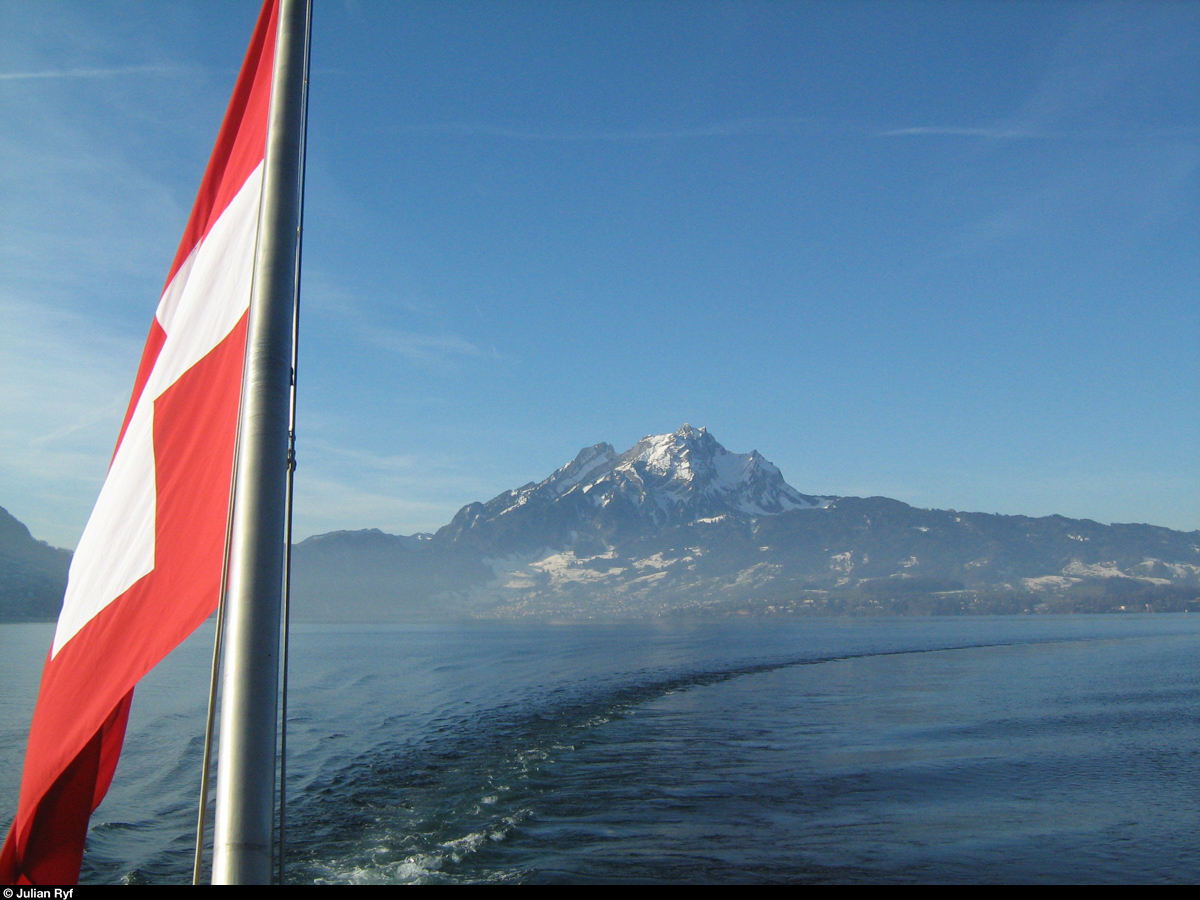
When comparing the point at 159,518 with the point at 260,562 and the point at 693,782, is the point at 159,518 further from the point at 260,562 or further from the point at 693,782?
the point at 693,782

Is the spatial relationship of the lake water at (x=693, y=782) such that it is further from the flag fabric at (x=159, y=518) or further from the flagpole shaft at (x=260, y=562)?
the flagpole shaft at (x=260, y=562)

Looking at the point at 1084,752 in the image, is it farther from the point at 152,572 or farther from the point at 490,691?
the point at 152,572

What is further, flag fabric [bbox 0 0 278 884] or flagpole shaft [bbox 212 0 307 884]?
flag fabric [bbox 0 0 278 884]

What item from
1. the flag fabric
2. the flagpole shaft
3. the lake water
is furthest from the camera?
the lake water

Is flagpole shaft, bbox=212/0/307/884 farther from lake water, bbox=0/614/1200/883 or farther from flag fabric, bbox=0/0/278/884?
lake water, bbox=0/614/1200/883

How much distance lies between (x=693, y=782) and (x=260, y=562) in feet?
105

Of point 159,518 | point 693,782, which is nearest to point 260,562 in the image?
point 159,518

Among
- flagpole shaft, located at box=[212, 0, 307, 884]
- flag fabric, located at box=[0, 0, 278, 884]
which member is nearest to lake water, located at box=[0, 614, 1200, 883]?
flag fabric, located at box=[0, 0, 278, 884]

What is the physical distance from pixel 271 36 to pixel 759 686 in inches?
2774

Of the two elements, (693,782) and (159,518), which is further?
(693,782)

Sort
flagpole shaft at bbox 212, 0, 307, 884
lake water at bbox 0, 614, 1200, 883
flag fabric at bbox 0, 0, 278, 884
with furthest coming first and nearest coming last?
lake water at bbox 0, 614, 1200, 883 → flag fabric at bbox 0, 0, 278, 884 → flagpole shaft at bbox 212, 0, 307, 884

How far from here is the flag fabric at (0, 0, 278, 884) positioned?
13.4 ft

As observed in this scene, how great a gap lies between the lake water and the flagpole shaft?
63.6ft

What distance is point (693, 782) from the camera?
3173 cm
